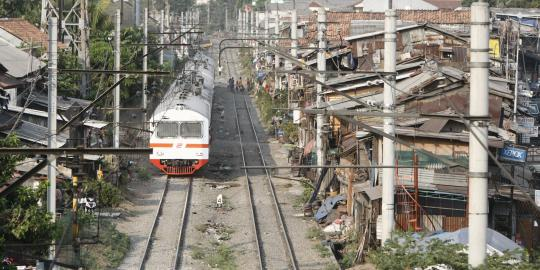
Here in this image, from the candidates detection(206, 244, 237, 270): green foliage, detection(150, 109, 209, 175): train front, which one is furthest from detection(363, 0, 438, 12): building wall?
detection(206, 244, 237, 270): green foliage

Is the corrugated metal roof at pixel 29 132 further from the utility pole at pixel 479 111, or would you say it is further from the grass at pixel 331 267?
the utility pole at pixel 479 111

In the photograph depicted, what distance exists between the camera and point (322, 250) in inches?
736

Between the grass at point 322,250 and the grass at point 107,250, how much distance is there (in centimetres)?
373

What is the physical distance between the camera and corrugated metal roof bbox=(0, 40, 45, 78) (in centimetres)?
2525

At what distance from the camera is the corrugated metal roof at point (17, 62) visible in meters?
25.2

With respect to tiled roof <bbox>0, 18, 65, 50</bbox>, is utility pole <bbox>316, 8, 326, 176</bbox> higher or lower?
lower

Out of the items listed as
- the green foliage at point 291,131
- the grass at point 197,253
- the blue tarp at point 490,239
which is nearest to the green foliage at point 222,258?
the grass at point 197,253

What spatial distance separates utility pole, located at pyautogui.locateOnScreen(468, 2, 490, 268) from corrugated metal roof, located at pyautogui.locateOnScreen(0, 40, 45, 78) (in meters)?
16.1

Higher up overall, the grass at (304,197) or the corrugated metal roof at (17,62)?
the corrugated metal roof at (17,62)

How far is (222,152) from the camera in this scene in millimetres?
34438

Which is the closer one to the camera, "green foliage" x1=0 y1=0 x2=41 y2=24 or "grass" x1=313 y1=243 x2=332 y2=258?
"grass" x1=313 y1=243 x2=332 y2=258

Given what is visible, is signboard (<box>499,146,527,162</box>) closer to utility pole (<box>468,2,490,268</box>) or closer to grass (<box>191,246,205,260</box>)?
grass (<box>191,246,205,260</box>)

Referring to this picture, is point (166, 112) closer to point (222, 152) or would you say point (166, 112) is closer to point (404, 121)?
point (222, 152)

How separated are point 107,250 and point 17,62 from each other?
1048cm
